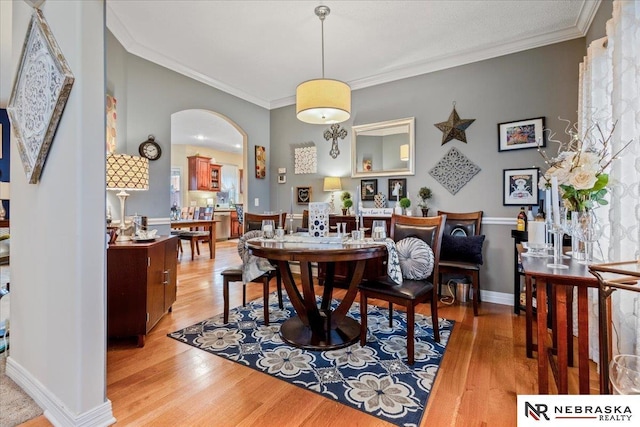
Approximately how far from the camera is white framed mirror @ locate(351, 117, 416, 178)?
12.6 ft

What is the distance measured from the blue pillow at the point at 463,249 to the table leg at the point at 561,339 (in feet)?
5.60

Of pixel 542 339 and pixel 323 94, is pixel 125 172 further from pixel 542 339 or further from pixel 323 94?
pixel 542 339

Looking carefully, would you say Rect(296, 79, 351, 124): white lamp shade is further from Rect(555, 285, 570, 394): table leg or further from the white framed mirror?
Rect(555, 285, 570, 394): table leg

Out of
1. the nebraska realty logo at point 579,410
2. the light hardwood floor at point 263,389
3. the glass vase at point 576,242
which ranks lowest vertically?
the light hardwood floor at point 263,389

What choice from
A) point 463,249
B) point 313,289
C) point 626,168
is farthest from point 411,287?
point 463,249

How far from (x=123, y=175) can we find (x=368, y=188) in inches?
113

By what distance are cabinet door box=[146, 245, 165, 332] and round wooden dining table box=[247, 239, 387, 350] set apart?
72cm

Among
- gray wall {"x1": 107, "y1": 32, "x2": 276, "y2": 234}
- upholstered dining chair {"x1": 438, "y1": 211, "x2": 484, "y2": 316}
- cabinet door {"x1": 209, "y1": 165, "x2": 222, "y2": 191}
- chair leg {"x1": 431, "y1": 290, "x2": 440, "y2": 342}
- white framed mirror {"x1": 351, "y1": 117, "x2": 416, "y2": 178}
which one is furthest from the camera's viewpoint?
cabinet door {"x1": 209, "y1": 165, "x2": 222, "y2": 191}

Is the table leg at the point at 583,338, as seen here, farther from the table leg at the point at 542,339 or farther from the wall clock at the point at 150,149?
the wall clock at the point at 150,149

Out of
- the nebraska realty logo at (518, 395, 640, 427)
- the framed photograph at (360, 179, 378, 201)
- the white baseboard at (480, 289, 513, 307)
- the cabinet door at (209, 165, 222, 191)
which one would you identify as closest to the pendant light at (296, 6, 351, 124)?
the framed photograph at (360, 179, 378, 201)

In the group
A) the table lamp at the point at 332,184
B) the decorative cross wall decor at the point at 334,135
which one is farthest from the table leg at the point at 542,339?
the decorative cross wall decor at the point at 334,135

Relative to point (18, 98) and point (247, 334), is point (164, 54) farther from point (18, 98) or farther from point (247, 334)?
point (247, 334)

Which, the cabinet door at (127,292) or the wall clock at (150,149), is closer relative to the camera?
the cabinet door at (127,292)

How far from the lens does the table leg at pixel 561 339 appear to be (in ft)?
4.46
